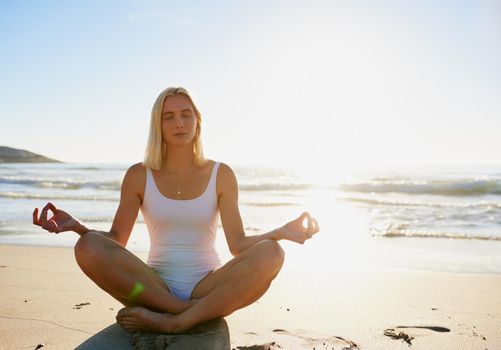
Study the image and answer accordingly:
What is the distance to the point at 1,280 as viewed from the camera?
5.22m

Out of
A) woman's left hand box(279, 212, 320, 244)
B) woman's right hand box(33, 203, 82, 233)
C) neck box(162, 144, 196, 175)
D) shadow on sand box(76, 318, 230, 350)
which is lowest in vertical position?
shadow on sand box(76, 318, 230, 350)

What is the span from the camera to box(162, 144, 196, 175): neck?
3727mm

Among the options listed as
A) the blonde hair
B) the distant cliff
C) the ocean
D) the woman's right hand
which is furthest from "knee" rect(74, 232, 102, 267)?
the distant cliff

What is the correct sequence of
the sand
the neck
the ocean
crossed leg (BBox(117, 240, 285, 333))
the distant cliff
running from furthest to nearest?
the distant cliff
the ocean
the neck
the sand
crossed leg (BBox(117, 240, 285, 333))

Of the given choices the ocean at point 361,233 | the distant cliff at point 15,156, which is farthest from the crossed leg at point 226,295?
the distant cliff at point 15,156

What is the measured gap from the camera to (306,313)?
4.27 meters

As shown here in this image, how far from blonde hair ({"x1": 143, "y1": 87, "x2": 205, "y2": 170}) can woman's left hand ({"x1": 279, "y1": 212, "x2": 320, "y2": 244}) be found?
85cm

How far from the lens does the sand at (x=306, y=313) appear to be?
338 cm

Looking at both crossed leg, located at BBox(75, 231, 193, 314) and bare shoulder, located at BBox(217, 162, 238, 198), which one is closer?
crossed leg, located at BBox(75, 231, 193, 314)

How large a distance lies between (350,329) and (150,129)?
2.07 metres

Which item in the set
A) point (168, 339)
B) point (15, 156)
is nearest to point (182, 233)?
point (168, 339)

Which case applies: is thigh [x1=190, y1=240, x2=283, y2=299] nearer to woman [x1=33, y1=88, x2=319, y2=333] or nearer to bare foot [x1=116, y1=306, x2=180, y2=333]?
woman [x1=33, y1=88, x2=319, y2=333]

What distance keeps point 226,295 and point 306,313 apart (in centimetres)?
145

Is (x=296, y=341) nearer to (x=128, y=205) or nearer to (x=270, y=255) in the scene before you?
(x=270, y=255)
